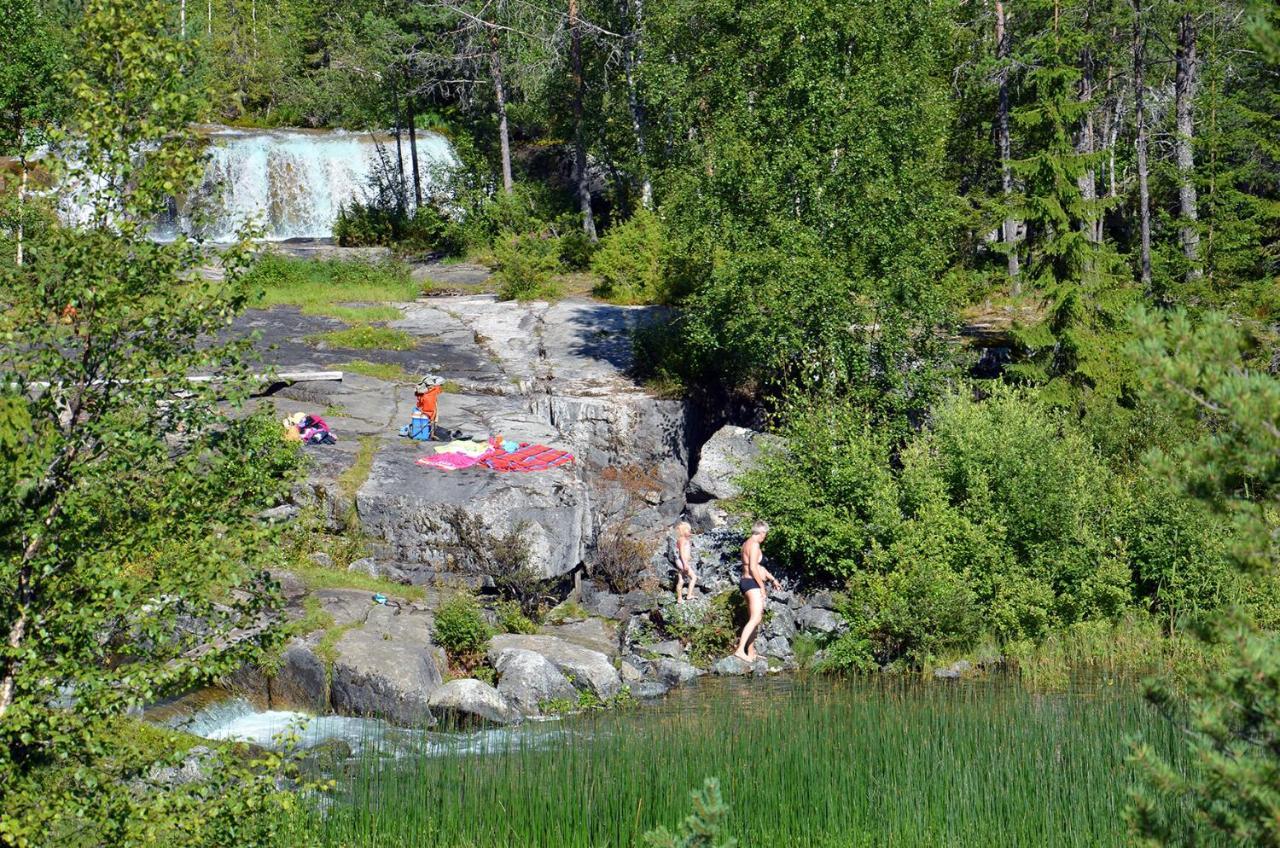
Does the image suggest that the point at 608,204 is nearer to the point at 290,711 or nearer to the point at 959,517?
the point at 959,517

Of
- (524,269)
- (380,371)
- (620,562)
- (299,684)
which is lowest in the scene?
(620,562)

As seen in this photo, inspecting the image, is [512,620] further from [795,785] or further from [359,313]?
[359,313]

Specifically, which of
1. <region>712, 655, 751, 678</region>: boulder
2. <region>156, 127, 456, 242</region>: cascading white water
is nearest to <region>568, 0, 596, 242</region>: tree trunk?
<region>156, 127, 456, 242</region>: cascading white water

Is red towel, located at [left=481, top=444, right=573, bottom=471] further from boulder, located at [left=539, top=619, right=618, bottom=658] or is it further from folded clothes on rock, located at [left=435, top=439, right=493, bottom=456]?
boulder, located at [left=539, top=619, right=618, bottom=658]

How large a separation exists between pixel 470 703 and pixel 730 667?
4346 millimetres

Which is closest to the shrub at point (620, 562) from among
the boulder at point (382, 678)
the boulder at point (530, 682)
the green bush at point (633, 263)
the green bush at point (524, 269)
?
the boulder at point (530, 682)

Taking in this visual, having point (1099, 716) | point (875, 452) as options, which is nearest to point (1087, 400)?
point (875, 452)

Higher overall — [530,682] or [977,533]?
[977,533]

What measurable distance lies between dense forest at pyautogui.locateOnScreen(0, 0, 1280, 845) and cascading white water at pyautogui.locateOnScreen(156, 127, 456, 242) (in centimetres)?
97

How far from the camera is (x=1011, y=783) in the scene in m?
9.43

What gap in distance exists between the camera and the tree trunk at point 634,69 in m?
33.8

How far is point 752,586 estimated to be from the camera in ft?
59.9

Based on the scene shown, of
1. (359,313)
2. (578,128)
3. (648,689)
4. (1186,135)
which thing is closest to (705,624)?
(648,689)

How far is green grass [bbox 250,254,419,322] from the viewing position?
1236 inches
